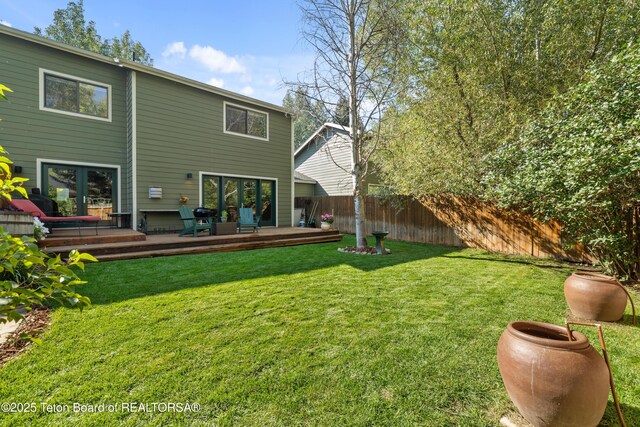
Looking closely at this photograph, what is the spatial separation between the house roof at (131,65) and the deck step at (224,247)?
500 cm

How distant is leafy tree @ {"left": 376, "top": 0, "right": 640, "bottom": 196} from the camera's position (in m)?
5.92

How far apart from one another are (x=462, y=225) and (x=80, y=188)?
419 inches

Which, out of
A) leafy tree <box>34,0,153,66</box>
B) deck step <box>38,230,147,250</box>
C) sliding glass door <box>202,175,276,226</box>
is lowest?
deck step <box>38,230,147,250</box>

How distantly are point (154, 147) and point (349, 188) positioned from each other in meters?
8.88

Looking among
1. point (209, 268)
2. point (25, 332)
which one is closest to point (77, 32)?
point (209, 268)

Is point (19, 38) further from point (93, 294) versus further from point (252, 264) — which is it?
point (252, 264)

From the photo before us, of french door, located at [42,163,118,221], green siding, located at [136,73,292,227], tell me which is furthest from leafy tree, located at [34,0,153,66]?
french door, located at [42,163,118,221]

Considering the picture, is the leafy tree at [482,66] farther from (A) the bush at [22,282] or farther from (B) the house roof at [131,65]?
(A) the bush at [22,282]

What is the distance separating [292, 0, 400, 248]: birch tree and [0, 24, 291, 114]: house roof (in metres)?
3.61

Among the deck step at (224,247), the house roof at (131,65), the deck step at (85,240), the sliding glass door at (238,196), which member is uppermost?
the house roof at (131,65)

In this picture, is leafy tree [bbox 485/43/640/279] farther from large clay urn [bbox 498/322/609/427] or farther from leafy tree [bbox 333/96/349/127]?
leafy tree [bbox 333/96/349/127]

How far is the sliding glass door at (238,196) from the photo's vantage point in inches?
377

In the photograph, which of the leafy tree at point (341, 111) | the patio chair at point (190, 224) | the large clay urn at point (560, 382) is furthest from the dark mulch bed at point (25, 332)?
the leafy tree at point (341, 111)

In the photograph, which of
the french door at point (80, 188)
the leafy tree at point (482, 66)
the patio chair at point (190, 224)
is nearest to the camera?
the leafy tree at point (482, 66)
